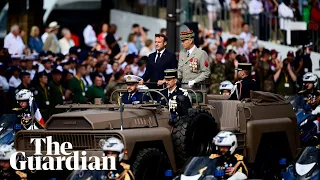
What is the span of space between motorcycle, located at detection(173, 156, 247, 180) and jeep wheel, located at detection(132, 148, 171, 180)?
1.58ft

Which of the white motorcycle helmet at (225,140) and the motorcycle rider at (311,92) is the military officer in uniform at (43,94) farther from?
the white motorcycle helmet at (225,140)

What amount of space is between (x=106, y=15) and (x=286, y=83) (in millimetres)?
10958

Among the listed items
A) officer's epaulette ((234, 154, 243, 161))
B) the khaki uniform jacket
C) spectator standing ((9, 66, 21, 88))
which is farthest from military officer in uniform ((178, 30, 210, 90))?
spectator standing ((9, 66, 21, 88))

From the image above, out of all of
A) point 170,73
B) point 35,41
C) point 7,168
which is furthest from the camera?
point 35,41

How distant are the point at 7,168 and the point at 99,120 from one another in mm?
1818

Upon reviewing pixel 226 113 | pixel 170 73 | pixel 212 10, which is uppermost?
pixel 212 10

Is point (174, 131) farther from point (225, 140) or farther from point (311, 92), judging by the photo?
point (311, 92)

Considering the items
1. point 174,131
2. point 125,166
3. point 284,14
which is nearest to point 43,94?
point 174,131

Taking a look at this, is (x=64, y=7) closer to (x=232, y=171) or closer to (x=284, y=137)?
Result: (x=284, y=137)

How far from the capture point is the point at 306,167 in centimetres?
2258

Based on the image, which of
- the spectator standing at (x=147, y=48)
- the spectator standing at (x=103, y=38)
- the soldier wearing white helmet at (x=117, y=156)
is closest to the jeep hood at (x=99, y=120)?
the soldier wearing white helmet at (x=117, y=156)

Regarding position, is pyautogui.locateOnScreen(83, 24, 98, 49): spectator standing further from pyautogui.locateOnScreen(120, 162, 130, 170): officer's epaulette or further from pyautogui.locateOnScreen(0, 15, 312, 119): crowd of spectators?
pyautogui.locateOnScreen(120, 162, 130, 170): officer's epaulette

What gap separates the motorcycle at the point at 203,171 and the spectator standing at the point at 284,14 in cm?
1880

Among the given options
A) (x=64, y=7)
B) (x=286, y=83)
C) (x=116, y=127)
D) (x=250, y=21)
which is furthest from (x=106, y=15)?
(x=116, y=127)
